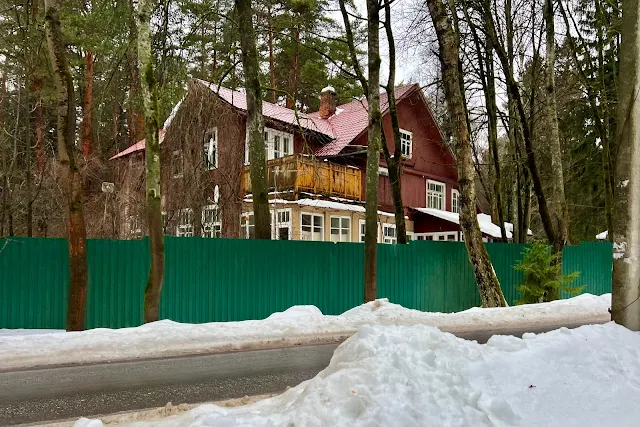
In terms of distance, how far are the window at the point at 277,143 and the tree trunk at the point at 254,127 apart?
25.2 ft

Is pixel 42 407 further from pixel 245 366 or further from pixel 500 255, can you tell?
pixel 500 255

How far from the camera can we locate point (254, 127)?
12484 mm

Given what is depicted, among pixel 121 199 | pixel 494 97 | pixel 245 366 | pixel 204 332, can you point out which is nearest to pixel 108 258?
pixel 204 332

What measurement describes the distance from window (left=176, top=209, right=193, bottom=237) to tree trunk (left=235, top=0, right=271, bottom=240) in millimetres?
4300

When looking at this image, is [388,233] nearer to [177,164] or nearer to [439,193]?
[439,193]

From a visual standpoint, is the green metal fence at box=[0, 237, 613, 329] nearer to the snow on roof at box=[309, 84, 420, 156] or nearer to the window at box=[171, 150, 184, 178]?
the window at box=[171, 150, 184, 178]

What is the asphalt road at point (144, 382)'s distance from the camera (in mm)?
4910

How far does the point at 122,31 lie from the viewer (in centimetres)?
1110

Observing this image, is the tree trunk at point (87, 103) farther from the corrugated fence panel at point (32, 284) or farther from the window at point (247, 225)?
the corrugated fence panel at point (32, 284)

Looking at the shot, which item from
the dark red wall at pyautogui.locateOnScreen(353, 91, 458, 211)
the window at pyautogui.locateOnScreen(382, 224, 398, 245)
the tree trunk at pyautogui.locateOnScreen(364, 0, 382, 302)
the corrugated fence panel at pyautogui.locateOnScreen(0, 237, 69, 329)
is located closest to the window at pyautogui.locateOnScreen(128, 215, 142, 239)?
the corrugated fence panel at pyautogui.locateOnScreen(0, 237, 69, 329)

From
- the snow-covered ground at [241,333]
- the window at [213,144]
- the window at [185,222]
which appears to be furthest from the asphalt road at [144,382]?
the window at [213,144]

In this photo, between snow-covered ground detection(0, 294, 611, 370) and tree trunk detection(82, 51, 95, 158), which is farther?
tree trunk detection(82, 51, 95, 158)

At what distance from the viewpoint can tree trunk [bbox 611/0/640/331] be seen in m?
5.30

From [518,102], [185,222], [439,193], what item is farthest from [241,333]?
[439,193]
